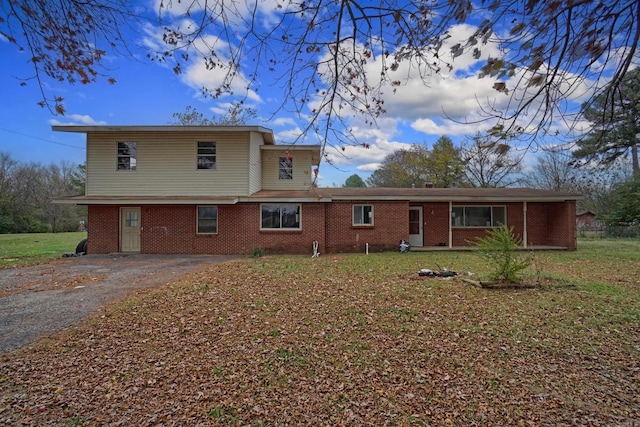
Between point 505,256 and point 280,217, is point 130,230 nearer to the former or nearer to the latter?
point 280,217

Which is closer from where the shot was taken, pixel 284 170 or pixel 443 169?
pixel 284 170

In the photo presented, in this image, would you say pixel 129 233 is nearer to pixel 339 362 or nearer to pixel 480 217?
pixel 339 362

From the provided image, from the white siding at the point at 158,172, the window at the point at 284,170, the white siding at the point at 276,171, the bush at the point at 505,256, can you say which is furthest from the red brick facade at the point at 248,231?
the bush at the point at 505,256

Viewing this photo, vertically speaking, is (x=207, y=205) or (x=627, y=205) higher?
(x=627, y=205)

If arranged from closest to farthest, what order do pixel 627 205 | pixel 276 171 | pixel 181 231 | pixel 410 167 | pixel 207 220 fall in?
1. pixel 181 231
2. pixel 207 220
3. pixel 276 171
4. pixel 627 205
5. pixel 410 167

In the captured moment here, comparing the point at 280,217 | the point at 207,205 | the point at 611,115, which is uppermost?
the point at 611,115

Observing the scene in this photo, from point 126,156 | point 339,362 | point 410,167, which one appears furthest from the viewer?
point 410,167

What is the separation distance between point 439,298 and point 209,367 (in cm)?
461

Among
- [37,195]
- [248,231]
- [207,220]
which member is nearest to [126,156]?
[207,220]

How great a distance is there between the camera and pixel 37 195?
4003cm

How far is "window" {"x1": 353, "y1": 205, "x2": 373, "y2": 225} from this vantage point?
15562 millimetres

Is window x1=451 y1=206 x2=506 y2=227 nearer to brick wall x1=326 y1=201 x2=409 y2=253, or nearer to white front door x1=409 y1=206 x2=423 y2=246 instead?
white front door x1=409 y1=206 x2=423 y2=246

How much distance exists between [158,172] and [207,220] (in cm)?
299

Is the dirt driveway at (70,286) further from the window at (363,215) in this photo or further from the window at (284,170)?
the window at (363,215)
